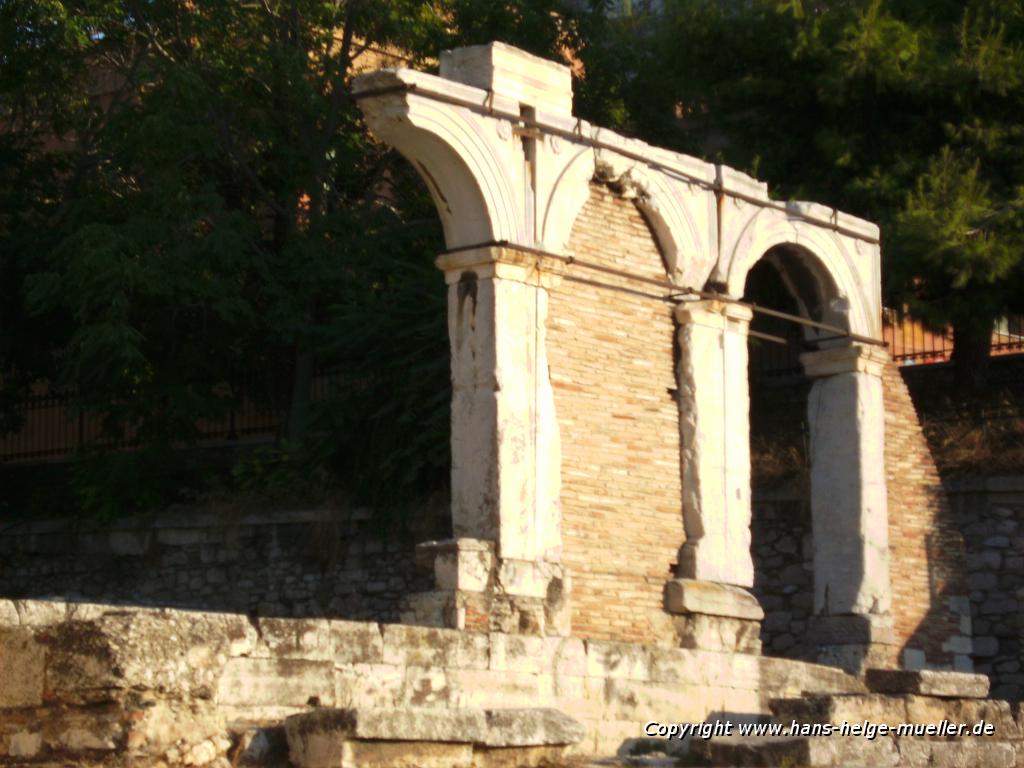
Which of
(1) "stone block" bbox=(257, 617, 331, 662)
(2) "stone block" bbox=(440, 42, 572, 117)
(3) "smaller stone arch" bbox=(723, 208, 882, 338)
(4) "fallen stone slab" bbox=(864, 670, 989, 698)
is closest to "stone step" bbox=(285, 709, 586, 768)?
(1) "stone block" bbox=(257, 617, 331, 662)

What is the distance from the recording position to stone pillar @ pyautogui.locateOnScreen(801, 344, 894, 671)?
1459cm

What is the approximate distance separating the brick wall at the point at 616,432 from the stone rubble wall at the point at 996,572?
429cm

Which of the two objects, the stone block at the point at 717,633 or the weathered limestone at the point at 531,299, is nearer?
the weathered limestone at the point at 531,299

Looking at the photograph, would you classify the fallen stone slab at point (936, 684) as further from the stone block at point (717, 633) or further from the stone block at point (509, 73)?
the stone block at point (509, 73)

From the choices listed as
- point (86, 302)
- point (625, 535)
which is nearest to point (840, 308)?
point (625, 535)

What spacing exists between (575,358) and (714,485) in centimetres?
159

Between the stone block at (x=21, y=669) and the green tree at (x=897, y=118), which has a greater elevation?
the green tree at (x=897, y=118)

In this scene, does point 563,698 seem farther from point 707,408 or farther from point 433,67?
point 433,67

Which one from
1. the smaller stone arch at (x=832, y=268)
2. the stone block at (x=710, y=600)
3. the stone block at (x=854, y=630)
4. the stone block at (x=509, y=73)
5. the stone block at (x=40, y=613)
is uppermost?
the stone block at (x=509, y=73)

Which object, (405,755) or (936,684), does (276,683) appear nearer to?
(405,755)

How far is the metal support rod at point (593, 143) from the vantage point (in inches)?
445

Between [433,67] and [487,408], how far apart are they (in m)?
8.15

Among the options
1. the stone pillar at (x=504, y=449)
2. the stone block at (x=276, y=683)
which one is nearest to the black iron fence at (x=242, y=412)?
the stone pillar at (x=504, y=449)

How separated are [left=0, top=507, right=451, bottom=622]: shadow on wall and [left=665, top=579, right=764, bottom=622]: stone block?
11.5 feet
